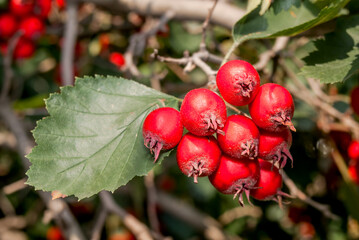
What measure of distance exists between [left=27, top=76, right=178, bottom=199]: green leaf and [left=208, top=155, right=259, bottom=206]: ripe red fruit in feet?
0.68

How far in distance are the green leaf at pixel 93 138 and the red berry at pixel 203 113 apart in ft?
0.69

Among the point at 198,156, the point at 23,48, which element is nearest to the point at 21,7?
the point at 23,48

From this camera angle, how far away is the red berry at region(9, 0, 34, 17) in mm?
2570

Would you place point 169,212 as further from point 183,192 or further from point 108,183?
point 108,183

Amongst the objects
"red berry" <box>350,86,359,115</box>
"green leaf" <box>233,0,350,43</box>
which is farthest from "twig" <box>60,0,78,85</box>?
"red berry" <box>350,86,359,115</box>

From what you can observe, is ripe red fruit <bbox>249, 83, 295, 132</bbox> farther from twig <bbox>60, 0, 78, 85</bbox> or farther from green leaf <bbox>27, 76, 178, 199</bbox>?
twig <bbox>60, 0, 78, 85</bbox>

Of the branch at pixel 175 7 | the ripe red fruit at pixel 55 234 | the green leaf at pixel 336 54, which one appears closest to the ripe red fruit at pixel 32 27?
the branch at pixel 175 7

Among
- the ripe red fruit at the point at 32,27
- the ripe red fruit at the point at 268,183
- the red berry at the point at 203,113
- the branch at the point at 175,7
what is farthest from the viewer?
the ripe red fruit at the point at 32,27

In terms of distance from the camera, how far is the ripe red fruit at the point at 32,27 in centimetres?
256

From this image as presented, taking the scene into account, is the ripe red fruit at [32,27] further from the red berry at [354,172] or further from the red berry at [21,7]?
the red berry at [354,172]

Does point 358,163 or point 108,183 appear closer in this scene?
point 108,183

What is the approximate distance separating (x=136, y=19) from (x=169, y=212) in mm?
1667

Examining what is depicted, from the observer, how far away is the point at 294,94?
6.88 ft

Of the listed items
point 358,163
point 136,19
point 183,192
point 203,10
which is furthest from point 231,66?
point 183,192
